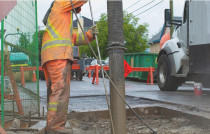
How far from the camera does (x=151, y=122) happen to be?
15.0 feet

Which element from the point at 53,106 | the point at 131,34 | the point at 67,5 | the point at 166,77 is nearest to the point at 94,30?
the point at 67,5

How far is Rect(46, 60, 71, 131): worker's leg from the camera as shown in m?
3.54

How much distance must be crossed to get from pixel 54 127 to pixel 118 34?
139cm

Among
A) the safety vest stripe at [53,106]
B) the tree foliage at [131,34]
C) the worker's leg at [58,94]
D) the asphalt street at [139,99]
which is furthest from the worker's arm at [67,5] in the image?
the tree foliage at [131,34]

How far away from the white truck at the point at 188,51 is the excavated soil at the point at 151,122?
117 inches

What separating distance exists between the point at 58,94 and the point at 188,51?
5.75 meters

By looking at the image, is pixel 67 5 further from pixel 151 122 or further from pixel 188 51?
pixel 188 51

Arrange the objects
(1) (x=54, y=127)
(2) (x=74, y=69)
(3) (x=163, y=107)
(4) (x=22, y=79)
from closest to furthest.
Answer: (1) (x=54, y=127) < (4) (x=22, y=79) < (3) (x=163, y=107) < (2) (x=74, y=69)

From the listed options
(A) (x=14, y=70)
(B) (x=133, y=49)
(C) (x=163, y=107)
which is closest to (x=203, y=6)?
(C) (x=163, y=107)

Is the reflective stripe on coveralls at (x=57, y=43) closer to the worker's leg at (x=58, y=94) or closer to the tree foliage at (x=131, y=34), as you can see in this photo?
the worker's leg at (x=58, y=94)

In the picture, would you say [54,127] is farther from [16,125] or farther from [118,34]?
[118,34]

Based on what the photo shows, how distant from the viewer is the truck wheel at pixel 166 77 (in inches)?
368

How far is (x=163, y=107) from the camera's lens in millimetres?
5219

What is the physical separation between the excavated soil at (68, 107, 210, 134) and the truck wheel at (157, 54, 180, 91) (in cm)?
417
